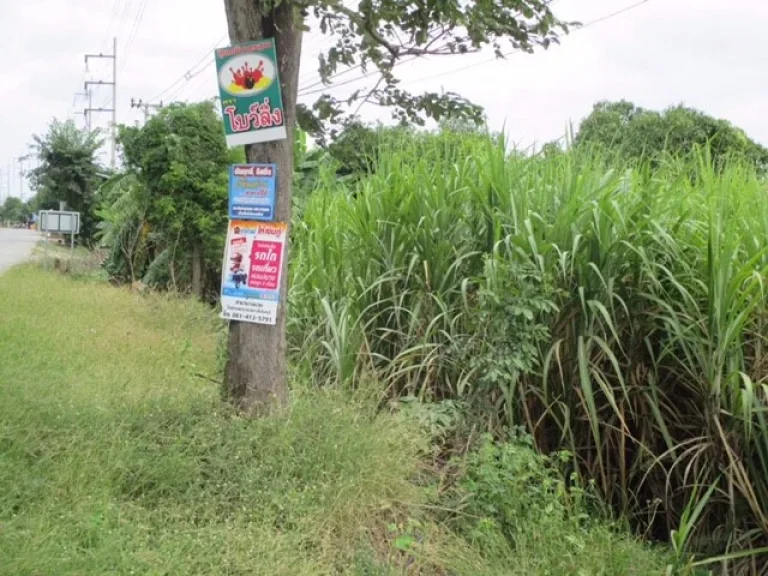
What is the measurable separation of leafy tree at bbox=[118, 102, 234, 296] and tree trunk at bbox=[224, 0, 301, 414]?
7.72 m

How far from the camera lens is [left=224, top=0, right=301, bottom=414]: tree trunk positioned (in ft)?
12.1

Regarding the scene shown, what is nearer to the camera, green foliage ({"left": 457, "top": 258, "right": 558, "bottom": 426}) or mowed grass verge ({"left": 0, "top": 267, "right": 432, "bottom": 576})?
mowed grass verge ({"left": 0, "top": 267, "right": 432, "bottom": 576})

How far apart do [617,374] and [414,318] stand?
4.04ft

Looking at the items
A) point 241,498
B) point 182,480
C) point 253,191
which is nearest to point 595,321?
point 253,191


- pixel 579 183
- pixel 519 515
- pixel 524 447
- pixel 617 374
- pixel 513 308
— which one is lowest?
pixel 519 515

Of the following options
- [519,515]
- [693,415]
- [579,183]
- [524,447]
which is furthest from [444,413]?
[579,183]

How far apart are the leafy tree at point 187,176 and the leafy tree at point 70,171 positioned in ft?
72.9

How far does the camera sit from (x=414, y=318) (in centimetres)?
449

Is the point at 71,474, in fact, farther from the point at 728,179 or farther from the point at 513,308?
the point at 728,179

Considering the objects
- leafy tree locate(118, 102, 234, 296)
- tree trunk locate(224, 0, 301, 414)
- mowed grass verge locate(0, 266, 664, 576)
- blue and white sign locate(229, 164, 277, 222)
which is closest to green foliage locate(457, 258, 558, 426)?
mowed grass verge locate(0, 266, 664, 576)

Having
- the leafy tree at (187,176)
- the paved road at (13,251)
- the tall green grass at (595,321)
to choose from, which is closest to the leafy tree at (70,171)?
the paved road at (13,251)

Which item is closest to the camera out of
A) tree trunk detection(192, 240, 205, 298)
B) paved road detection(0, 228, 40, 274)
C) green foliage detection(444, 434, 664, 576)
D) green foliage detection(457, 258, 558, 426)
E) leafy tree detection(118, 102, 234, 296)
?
green foliage detection(444, 434, 664, 576)

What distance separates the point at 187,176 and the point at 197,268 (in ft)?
4.99

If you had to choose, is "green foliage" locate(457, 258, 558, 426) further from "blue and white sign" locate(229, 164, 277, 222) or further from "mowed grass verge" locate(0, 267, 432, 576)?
"blue and white sign" locate(229, 164, 277, 222)
